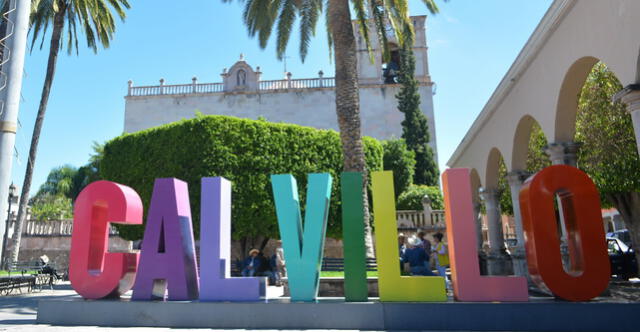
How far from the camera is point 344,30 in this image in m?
13.7

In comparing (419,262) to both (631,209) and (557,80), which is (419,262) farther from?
(631,209)

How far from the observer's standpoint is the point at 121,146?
790 inches

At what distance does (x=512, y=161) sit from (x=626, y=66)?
622 cm

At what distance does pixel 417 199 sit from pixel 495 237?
373 inches

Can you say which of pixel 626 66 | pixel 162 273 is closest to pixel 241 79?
pixel 162 273

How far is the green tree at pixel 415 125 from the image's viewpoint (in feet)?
108

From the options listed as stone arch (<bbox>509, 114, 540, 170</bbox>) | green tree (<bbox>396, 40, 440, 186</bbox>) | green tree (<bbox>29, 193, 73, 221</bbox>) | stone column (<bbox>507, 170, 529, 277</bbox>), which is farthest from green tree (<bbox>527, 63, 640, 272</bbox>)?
green tree (<bbox>29, 193, 73, 221</bbox>)

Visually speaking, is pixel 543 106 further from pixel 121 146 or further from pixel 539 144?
pixel 121 146

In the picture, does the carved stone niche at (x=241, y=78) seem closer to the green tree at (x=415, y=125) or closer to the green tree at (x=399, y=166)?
the green tree at (x=415, y=125)

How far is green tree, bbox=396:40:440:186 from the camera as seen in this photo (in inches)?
1294

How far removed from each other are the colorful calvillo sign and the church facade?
27.9 m

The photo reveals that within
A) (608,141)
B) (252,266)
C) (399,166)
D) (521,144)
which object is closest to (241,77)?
(399,166)

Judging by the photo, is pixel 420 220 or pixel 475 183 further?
pixel 420 220

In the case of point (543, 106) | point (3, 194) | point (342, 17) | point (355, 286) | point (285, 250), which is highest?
point (342, 17)
